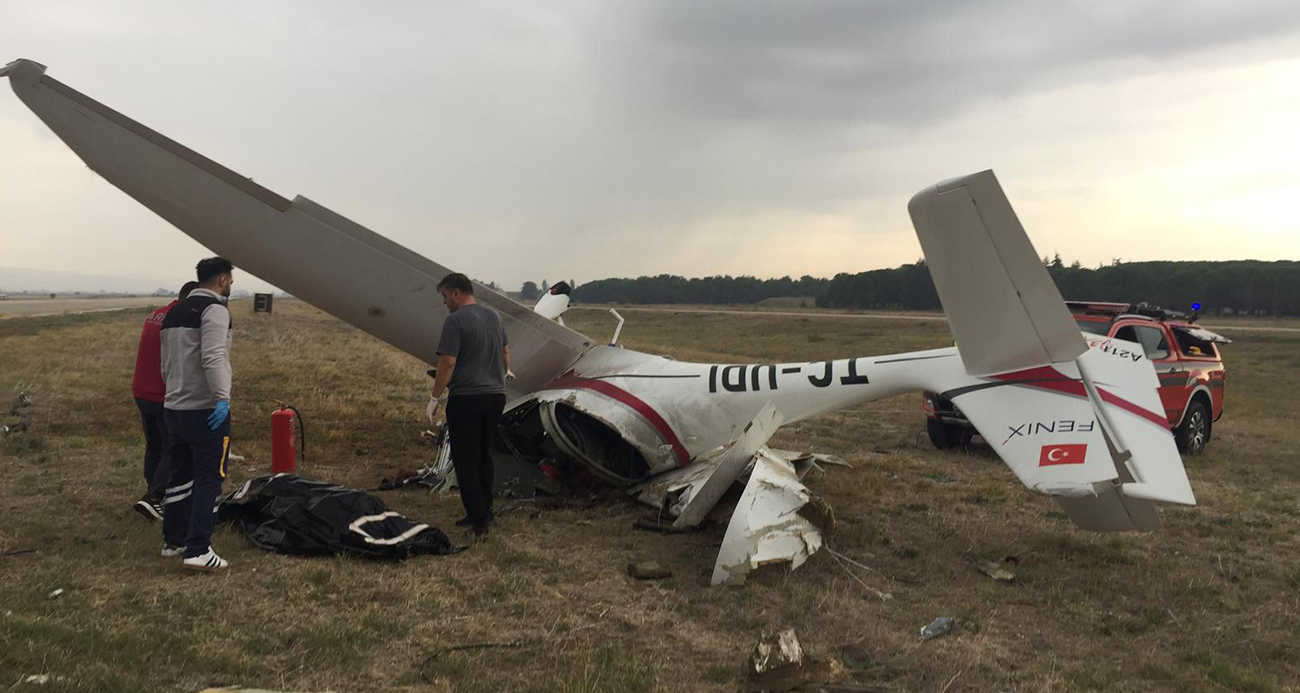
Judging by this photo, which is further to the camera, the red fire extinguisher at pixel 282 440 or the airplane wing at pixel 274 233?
the red fire extinguisher at pixel 282 440

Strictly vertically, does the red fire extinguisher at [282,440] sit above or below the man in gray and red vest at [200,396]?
below

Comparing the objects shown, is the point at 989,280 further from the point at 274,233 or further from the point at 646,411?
the point at 274,233

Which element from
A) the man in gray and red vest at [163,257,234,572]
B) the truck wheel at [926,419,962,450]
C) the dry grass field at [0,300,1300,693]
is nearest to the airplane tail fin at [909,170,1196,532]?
the dry grass field at [0,300,1300,693]

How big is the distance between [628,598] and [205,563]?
102 inches

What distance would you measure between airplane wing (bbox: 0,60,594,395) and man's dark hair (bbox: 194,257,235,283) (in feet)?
6.90

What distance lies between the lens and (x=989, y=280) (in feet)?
16.8

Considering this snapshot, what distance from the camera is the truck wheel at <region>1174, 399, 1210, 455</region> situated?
10.9 meters

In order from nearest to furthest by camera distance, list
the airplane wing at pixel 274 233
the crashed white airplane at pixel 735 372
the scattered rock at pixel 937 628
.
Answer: the scattered rock at pixel 937 628 < the crashed white airplane at pixel 735 372 < the airplane wing at pixel 274 233

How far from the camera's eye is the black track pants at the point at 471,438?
5945 millimetres

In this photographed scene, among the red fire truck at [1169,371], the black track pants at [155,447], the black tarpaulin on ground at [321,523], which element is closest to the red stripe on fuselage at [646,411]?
the black tarpaulin on ground at [321,523]

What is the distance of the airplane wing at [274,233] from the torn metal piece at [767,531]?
3352mm

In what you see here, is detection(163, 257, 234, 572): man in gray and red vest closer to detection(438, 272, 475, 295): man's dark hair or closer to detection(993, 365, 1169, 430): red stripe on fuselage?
detection(438, 272, 475, 295): man's dark hair

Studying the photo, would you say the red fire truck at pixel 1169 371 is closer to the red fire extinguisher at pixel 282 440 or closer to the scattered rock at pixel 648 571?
the scattered rock at pixel 648 571

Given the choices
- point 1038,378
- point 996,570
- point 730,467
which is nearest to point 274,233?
point 730,467
